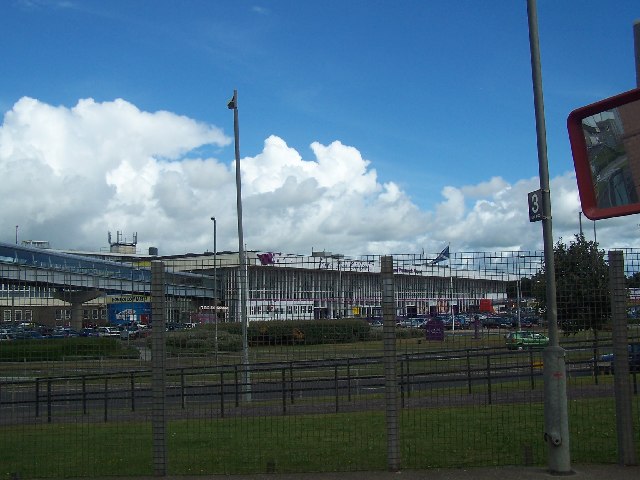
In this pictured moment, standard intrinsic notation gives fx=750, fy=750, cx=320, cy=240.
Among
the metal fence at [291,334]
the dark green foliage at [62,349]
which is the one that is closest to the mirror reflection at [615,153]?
the metal fence at [291,334]

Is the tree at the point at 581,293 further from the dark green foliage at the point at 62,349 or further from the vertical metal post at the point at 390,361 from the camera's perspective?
the dark green foliage at the point at 62,349

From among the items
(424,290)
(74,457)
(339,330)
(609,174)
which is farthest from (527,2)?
(74,457)

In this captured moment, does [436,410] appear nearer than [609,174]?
No

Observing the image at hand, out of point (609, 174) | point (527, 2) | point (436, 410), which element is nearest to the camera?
point (609, 174)

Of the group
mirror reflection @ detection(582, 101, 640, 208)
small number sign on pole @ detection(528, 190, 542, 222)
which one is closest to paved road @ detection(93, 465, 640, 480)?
small number sign on pole @ detection(528, 190, 542, 222)

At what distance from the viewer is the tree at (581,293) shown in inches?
339

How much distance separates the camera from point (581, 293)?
340 inches

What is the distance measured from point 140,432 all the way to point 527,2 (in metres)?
8.04

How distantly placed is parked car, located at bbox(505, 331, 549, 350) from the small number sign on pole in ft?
5.85

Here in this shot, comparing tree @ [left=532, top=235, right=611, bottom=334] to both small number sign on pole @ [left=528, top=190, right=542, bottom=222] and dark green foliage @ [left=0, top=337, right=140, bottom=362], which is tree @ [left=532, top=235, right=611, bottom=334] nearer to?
small number sign on pole @ [left=528, top=190, right=542, bottom=222]

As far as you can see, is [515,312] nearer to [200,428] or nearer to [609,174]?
[609,174]

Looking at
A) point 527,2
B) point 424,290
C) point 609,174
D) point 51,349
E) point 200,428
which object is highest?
point 527,2

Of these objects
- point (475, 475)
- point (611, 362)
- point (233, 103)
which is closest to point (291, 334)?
point (475, 475)

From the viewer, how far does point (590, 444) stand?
30.2 ft
